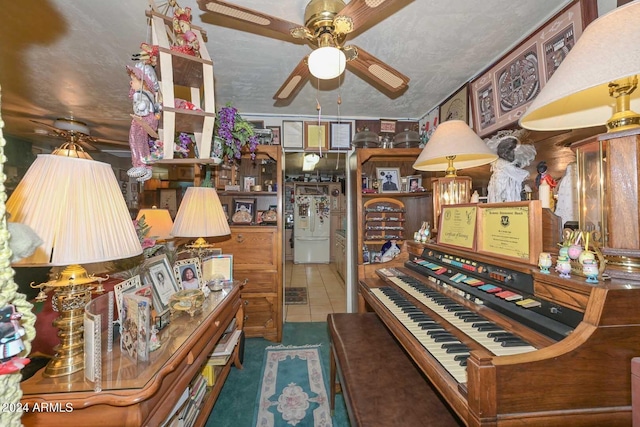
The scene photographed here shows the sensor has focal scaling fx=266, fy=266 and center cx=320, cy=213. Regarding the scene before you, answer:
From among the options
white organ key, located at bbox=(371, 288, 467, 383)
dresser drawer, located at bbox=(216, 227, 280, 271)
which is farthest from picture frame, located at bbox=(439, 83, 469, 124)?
dresser drawer, located at bbox=(216, 227, 280, 271)

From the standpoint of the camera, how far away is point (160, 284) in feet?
4.66

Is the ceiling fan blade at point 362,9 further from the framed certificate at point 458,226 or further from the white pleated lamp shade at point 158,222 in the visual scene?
the white pleated lamp shade at point 158,222

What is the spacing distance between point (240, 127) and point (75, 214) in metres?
1.65

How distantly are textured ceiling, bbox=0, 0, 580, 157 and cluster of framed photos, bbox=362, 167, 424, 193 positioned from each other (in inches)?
29.0

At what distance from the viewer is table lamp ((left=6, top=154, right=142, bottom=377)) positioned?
0.79 meters

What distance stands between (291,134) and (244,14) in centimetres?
210

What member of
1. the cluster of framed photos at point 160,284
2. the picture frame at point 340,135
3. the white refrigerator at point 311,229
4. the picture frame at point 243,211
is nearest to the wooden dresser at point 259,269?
the picture frame at point 243,211

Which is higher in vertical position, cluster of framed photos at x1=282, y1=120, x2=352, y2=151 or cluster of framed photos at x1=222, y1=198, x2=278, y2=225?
cluster of framed photos at x1=282, y1=120, x2=352, y2=151

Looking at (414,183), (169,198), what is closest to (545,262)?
(414,183)

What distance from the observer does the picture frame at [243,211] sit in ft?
9.61

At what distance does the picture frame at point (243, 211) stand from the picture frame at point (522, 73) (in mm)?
2402

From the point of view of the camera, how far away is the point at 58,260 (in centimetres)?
78

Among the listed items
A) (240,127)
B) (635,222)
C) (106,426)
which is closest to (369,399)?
(106,426)

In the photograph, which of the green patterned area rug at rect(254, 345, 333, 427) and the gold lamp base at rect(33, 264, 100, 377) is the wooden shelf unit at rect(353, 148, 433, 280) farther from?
the gold lamp base at rect(33, 264, 100, 377)
